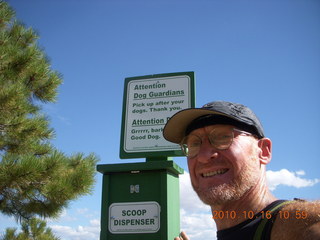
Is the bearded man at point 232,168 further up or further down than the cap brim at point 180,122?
further down

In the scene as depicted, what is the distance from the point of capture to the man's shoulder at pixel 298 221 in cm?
99

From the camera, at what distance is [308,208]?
1042mm

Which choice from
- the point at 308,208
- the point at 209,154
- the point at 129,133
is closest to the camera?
the point at 308,208

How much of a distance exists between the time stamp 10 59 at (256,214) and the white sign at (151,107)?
1.02 meters

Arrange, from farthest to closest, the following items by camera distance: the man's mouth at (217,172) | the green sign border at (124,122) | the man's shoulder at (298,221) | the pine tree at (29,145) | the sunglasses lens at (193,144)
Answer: the pine tree at (29,145)
the green sign border at (124,122)
the sunglasses lens at (193,144)
the man's mouth at (217,172)
the man's shoulder at (298,221)

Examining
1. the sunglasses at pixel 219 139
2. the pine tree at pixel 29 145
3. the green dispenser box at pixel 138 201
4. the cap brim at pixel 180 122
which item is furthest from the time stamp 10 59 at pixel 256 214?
the pine tree at pixel 29 145

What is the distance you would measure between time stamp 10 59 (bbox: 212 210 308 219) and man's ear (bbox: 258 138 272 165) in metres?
→ 0.31

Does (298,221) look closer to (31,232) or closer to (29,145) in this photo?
(29,145)

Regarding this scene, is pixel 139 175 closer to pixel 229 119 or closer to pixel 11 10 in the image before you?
pixel 229 119

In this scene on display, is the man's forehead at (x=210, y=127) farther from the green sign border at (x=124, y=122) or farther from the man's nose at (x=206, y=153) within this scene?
the green sign border at (x=124, y=122)

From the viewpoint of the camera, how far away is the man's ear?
1527mm

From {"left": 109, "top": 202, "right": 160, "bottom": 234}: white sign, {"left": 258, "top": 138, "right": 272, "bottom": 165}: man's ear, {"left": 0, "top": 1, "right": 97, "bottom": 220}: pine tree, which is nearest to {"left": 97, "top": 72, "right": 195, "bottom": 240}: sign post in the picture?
{"left": 109, "top": 202, "right": 160, "bottom": 234}: white sign

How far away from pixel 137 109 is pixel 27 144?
4.18 metres

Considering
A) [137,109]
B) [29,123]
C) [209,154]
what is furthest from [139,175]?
[29,123]
